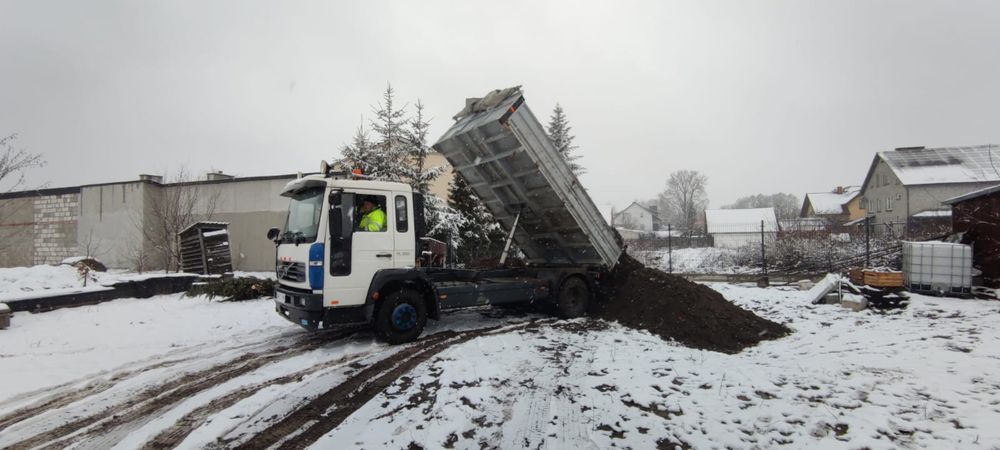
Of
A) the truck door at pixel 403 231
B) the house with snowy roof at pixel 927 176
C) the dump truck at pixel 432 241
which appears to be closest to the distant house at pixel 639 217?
the house with snowy roof at pixel 927 176

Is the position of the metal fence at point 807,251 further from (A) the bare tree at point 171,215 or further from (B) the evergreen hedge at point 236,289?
(A) the bare tree at point 171,215

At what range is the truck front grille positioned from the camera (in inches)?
244

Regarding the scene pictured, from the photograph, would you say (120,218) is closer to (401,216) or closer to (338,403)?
(401,216)

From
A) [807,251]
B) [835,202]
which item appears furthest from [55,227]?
[835,202]

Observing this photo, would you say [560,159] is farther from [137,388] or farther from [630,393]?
[137,388]

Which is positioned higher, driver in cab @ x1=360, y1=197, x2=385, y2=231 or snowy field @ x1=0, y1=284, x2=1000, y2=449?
driver in cab @ x1=360, y1=197, x2=385, y2=231

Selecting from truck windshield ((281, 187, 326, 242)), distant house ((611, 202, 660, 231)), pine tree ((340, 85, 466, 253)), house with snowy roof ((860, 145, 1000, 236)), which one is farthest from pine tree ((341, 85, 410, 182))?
distant house ((611, 202, 660, 231))

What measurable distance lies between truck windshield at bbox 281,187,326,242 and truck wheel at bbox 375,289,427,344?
144cm

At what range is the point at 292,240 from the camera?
6.62 m

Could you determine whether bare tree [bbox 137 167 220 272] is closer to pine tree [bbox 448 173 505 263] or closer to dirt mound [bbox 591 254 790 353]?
pine tree [bbox 448 173 505 263]

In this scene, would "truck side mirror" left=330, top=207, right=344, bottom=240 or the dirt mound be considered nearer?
"truck side mirror" left=330, top=207, right=344, bottom=240

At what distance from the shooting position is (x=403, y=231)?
6.81 metres

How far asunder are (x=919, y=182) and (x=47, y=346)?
47.9 metres

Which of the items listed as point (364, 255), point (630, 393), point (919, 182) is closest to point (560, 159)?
point (364, 255)
